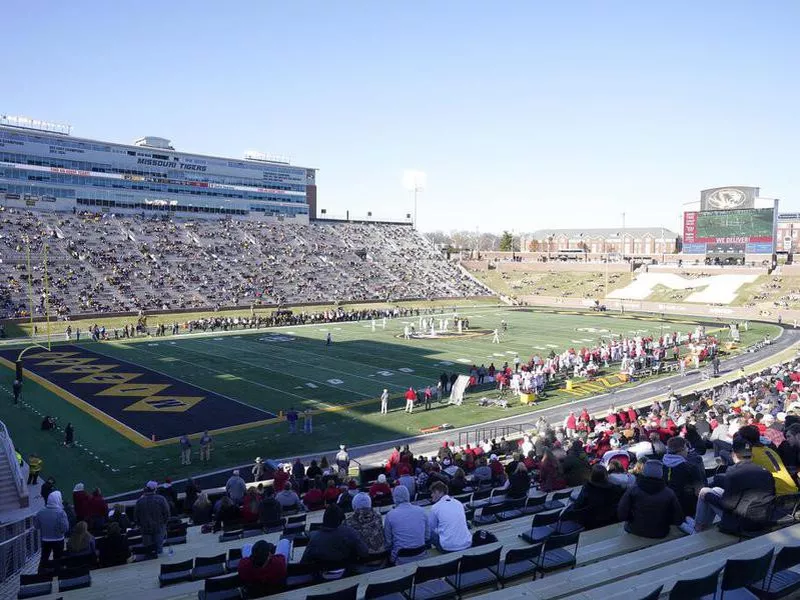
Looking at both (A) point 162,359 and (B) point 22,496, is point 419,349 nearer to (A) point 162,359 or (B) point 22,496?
(A) point 162,359

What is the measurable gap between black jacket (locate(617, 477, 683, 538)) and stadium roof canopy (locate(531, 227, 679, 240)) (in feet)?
526

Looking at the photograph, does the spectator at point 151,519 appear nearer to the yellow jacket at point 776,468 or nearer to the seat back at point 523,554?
the seat back at point 523,554

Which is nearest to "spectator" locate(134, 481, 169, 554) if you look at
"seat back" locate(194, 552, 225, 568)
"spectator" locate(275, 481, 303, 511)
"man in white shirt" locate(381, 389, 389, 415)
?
"spectator" locate(275, 481, 303, 511)

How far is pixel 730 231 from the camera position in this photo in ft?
244

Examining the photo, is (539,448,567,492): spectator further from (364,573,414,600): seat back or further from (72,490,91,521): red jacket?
(72,490,91,521): red jacket

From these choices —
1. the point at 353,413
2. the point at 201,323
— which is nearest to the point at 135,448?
the point at 353,413

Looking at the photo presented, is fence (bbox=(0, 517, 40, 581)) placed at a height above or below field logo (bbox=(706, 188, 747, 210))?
below

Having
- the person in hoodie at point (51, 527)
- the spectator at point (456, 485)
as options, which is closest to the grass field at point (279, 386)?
the person in hoodie at point (51, 527)

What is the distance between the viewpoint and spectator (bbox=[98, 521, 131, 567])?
8.42 metres

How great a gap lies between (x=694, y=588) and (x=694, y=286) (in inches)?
3002

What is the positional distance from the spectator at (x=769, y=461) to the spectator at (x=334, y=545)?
4284mm

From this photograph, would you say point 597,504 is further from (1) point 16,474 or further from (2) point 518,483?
(1) point 16,474

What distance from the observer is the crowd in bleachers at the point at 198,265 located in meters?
53.3

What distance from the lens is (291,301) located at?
206 feet
